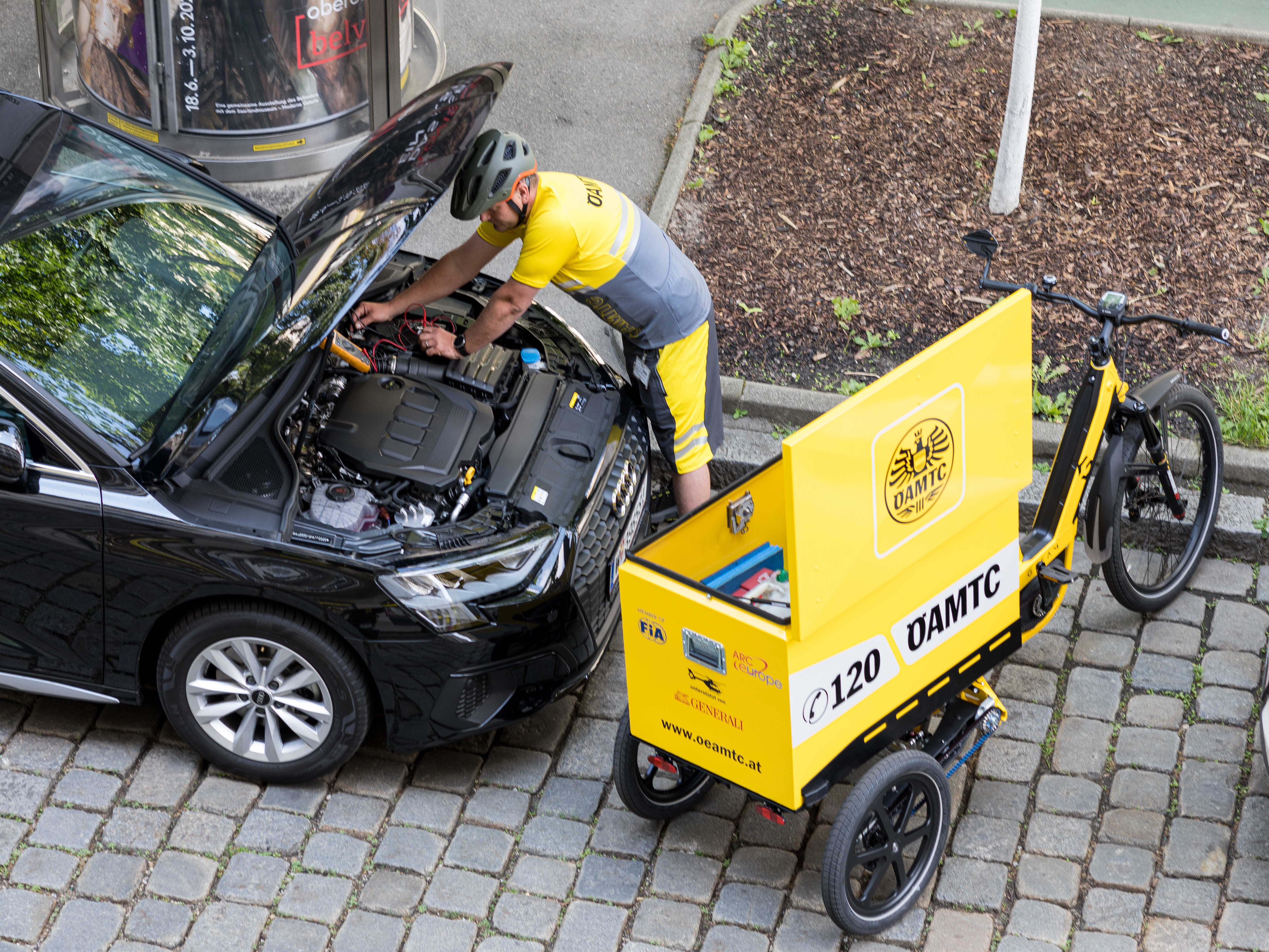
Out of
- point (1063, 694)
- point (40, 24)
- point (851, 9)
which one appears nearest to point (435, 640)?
point (1063, 694)

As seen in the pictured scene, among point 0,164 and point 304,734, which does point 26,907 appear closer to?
point 304,734

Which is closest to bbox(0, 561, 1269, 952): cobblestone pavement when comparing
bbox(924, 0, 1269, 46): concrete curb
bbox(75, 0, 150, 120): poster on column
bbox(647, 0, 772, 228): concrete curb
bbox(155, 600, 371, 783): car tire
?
bbox(155, 600, 371, 783): car tire

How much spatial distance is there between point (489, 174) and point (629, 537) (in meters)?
1.35

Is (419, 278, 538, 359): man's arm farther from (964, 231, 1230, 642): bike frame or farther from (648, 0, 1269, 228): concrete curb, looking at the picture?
(648, 0, 1269, 228): concrete curb

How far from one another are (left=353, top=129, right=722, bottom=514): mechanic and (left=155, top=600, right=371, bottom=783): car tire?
130 centimetres

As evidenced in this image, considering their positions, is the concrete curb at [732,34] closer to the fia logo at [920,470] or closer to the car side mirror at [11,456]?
the fia logo at [920,470]

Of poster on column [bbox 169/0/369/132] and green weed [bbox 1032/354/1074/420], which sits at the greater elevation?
poster on column [bbox 169/0/369/132]

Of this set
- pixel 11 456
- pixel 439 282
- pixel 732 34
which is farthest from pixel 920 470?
pixel 732 34

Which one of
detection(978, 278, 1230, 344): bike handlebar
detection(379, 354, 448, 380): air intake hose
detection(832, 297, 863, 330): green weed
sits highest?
detection(978, 278, 1230, 344): bike handlebar

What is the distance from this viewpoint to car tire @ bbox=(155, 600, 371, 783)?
4590mm

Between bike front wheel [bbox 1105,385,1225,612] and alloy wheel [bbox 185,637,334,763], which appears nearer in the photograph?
alloy wheel [bbox 185,637,334,763]

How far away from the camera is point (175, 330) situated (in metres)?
5.01

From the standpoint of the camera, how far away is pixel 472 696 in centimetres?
471

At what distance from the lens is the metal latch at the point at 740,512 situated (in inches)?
173
